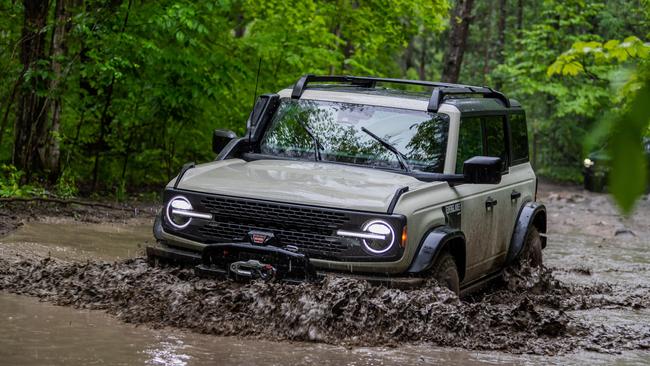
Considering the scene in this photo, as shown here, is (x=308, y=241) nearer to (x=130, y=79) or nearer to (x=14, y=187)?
(x=14, y=187)

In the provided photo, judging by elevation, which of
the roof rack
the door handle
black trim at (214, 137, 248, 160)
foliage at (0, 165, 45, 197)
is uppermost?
the roof rack

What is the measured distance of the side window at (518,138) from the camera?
855 centimetres

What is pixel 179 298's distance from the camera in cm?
607

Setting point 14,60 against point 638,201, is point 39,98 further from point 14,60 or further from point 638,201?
point 638,201

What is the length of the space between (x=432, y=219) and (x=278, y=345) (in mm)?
1428

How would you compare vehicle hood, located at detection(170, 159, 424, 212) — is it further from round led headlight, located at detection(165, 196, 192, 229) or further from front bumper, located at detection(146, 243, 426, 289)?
front bumper, located at detection(146, 243, 426, 289)

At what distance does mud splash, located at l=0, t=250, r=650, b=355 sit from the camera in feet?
19.0

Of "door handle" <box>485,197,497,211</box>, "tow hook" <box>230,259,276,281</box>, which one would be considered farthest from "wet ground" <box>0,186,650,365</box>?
"door handle" <box>485,197,497,211</box>

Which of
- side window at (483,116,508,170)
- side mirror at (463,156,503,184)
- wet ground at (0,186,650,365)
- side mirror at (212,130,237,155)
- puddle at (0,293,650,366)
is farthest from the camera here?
side window at (483,116,508,170)

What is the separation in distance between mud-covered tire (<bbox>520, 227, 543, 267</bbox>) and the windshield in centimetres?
178

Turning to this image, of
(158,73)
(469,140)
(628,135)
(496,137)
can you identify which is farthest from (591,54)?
(158,73)

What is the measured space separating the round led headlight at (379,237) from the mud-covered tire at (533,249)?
274 cm

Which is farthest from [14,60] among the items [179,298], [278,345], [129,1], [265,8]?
[278,345]

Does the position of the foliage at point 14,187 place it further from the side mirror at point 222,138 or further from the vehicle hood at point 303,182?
the vehicle hood at point 303,182
